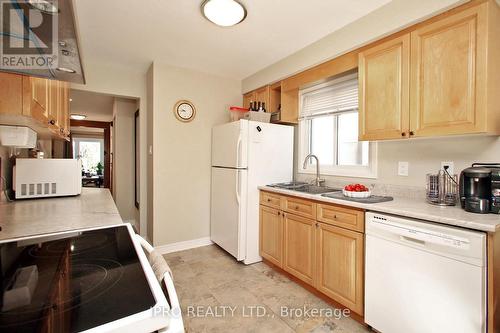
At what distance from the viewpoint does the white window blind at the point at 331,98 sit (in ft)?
8.21

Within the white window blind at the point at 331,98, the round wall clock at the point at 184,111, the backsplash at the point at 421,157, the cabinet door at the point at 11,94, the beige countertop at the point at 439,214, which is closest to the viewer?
the cabinet door at the point at 11,94

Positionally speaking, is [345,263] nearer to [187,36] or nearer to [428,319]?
[428,319]

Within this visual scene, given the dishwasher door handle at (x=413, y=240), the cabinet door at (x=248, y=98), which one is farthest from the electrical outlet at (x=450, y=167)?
the cabinet door at (x=248, y=98)

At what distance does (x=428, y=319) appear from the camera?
1.39 metres

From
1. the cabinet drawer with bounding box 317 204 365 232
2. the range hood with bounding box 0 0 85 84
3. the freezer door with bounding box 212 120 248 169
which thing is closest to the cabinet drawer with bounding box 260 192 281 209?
the freezer door with bounding box 212 120 248 169

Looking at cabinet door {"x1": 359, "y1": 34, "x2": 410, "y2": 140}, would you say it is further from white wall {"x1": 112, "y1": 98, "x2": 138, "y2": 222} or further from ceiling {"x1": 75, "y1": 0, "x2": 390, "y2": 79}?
white wall {"x1": 112, "y1": 98, "x2": 138, "y2": 222}

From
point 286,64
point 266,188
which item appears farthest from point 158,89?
point 266,188

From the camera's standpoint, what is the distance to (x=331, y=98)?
2.74 metres

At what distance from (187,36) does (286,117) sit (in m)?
1.44

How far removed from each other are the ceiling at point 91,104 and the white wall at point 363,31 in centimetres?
299

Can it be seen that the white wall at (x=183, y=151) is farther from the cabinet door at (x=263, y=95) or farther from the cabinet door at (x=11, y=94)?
the cabinet door at (x=11, y=94)

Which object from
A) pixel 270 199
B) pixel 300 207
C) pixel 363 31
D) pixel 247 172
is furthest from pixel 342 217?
pixel 363 31

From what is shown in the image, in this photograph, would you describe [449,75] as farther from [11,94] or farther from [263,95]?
[11,94]

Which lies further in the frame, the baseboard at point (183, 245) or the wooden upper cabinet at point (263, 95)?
the wooden upper cabinet at point (263, 95)
